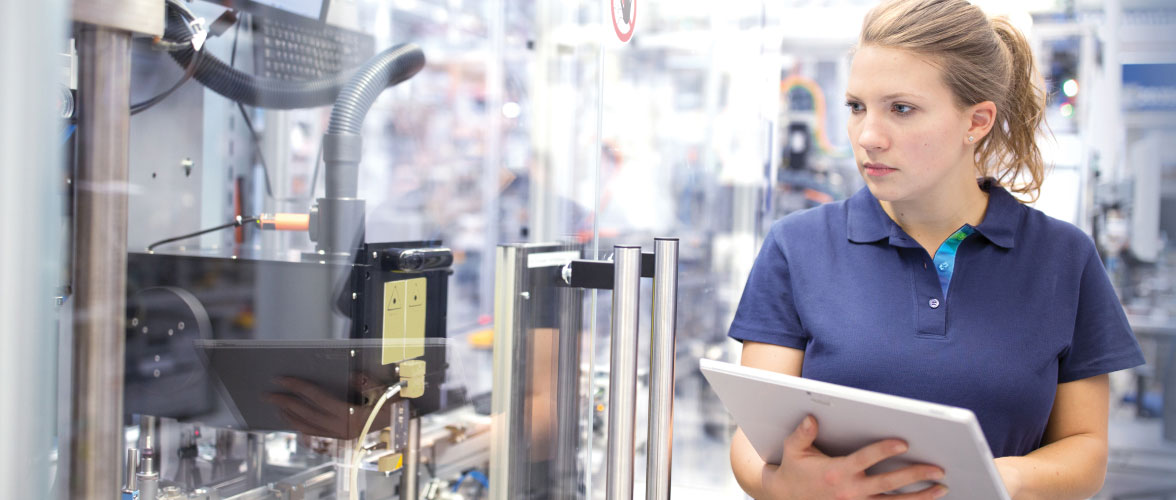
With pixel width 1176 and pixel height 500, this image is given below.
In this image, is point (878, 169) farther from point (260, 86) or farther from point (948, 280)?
point (260, 86)

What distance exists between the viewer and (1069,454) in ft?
3.53

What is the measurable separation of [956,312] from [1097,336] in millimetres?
188

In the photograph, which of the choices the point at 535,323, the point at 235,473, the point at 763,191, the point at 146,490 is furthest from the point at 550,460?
the point at 763,191

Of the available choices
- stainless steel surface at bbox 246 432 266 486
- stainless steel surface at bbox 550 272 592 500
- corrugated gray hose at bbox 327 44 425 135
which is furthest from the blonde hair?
stainless steel surface at bbox 246 432 266 486

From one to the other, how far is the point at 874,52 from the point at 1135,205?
2.94 meters

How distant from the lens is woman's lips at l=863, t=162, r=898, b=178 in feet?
3.50

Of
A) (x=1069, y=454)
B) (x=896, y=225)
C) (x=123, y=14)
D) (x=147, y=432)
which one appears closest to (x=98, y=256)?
(x=123, y=14)

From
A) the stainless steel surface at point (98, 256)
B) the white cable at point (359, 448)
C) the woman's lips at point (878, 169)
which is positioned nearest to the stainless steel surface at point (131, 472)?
the white cable at point (359, 448)

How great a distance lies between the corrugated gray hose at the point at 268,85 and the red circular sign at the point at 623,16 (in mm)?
353

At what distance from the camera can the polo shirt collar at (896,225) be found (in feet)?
3.71

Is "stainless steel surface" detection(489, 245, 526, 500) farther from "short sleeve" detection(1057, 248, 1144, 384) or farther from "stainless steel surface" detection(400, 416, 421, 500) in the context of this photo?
"short sleeve" detection(1057, 248, 1144, 384)

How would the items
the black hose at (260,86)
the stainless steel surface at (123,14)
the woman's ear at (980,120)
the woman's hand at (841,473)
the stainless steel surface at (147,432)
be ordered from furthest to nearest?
the black hose at (260,86)
the stainless steel surface at (147,432)
the woman's ear at (980,120)
the woman's hand at (841,473)
the stainless steel surface at (123,14)

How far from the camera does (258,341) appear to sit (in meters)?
1.16

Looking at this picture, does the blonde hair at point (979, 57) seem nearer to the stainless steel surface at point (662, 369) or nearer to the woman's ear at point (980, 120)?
the woman's ear at point (980, 120)
